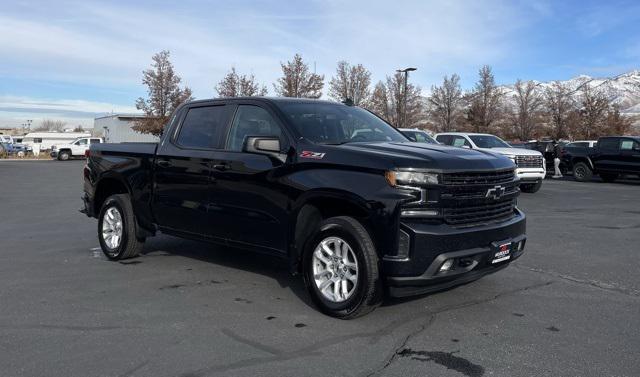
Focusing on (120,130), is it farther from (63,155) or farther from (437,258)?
(437,258)

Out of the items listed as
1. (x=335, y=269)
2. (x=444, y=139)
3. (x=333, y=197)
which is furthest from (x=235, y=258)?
(x=444, y=139)

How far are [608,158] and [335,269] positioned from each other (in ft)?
64.6

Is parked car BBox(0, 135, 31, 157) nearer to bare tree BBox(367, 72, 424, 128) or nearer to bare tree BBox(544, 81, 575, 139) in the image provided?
bare tree BBox(367, 72, 424, 128)

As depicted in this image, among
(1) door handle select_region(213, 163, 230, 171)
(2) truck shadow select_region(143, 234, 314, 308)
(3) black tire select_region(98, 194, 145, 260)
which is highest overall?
(1) door handle select_region(213, 163, 230, 171)

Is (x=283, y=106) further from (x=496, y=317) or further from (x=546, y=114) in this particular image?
(x=546, y=114)

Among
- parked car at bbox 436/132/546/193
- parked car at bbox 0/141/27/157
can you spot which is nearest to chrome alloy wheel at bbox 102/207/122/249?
parked car at bbox 436/132/546/193

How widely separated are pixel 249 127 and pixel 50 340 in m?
2.61

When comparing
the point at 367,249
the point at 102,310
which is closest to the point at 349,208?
the point at 367,249

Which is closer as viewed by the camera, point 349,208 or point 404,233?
point 404,233

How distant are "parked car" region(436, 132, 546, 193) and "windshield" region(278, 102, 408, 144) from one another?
9.87 m

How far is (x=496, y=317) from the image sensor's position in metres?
4.72

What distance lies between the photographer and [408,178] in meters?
4.27

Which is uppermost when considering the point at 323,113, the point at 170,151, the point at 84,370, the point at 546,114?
the point at 546,114

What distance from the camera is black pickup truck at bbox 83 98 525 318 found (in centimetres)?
429
